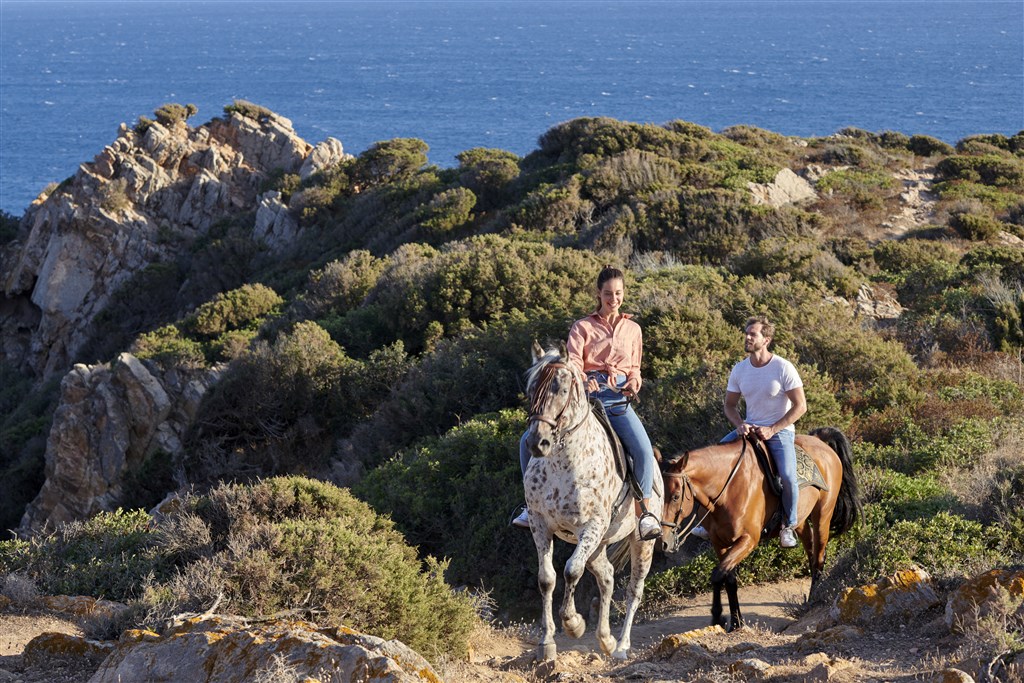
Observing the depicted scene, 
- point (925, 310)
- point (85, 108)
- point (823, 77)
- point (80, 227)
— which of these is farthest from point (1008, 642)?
point (823, 77)

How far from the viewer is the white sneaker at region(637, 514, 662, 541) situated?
7.98 metres

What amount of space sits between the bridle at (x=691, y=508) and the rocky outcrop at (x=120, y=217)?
97.2 feet

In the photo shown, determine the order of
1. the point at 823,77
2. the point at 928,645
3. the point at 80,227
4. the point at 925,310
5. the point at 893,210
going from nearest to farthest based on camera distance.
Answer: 1. the point at 928,645
2. the point at 925,310
3. the point at 893,210
4. the point at 80,227
5. the point at 823,77

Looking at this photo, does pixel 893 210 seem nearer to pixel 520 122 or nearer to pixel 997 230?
pixel 997 230

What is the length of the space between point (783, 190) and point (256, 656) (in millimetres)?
24431

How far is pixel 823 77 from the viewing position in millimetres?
139000

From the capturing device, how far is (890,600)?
25.4ft

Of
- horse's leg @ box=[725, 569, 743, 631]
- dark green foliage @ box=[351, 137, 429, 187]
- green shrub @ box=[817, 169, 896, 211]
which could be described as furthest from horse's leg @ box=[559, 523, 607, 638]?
dark green foliage @ box=[351, 137, 429, 187]

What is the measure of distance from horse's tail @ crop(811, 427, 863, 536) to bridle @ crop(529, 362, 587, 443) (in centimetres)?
379

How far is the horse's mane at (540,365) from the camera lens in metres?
7.14

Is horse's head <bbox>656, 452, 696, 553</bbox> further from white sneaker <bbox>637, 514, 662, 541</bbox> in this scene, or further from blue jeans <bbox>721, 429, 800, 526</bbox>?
blue jeans <bbox>721, 429, 800, 526</bbox>

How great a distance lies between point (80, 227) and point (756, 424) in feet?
110

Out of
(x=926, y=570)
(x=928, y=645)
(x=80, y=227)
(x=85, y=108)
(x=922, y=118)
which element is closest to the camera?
(x=928, y=645)

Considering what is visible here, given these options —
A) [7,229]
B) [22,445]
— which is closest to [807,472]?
[22,445]
